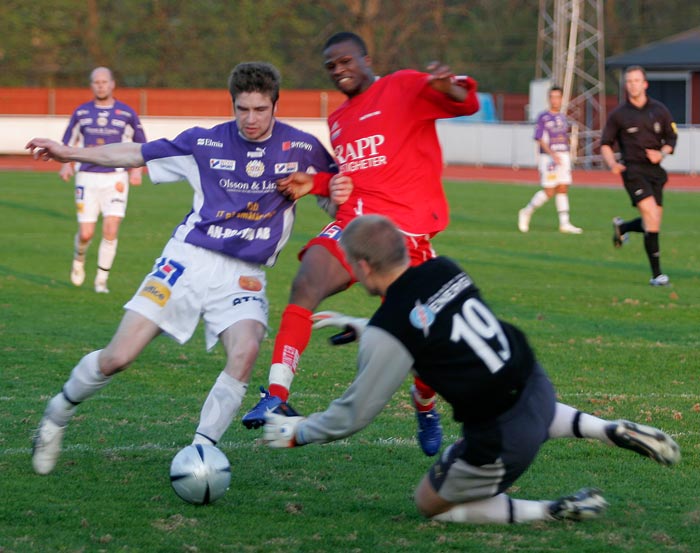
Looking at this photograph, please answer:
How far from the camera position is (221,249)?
5844 millimetres

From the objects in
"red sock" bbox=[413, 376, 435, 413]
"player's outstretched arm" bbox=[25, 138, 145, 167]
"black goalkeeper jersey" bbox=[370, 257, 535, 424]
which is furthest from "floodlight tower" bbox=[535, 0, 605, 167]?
"black goalkeeper jersey" bbox=[370, 257, 535, 424]

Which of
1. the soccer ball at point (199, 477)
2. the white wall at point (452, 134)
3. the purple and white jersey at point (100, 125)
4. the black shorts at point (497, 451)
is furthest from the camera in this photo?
the white wall at point (452, 134)

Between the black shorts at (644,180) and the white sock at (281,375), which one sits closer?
the white sock at (281,375)

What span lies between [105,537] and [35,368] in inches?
154

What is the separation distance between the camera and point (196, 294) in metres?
5.79

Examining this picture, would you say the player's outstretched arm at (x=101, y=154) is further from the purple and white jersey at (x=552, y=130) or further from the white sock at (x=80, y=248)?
the purple and white jersey at (x=552, y=130)

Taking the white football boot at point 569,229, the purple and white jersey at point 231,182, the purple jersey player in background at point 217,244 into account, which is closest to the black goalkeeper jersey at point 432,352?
the purple jersey player in background at point 217,244

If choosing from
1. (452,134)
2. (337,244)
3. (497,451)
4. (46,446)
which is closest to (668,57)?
(452,134)

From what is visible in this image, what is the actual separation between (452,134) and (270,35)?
1796cm

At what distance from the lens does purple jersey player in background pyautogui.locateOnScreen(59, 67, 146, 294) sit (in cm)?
1258

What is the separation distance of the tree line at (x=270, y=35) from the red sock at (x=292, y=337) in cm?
4686

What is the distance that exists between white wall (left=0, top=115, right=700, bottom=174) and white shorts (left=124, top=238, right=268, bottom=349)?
32450mm

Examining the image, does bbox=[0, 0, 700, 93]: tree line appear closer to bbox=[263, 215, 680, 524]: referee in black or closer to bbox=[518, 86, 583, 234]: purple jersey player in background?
bbox=[518, 86, 583, 234]: purple jersey player in background

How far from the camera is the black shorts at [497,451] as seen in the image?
479 cm
